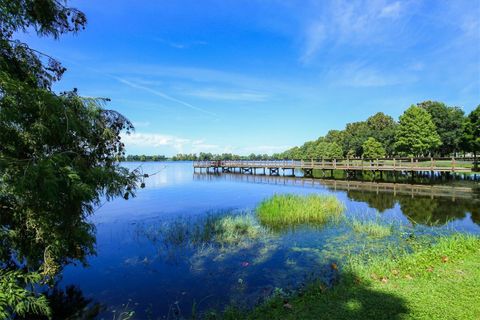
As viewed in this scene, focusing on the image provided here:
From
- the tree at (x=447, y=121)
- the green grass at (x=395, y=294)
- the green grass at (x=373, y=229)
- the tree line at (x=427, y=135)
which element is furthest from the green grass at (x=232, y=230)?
the tree at (x=447, y=121)

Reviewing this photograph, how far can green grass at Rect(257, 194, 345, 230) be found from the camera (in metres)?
14.4

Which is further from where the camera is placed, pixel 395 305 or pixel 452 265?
pixel 452 265

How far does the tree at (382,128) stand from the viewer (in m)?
66.9

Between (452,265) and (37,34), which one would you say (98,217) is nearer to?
(37,34)

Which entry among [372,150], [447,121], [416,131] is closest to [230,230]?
[416,131]

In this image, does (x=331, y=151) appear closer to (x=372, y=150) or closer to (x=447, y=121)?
(x=372, y=150)

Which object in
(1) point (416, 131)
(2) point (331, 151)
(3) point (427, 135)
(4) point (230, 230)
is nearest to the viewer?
(4) point (230, 230)

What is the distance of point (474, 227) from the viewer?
1314 centimetres

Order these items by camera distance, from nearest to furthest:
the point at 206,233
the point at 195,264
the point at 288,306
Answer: the point at 288,306 < the point at 195,264 < the point at 206,233

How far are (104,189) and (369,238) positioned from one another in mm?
9976

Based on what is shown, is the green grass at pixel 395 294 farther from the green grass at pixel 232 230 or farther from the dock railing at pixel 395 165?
the dock railing at pixel 395 165

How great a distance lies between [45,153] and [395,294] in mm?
6719

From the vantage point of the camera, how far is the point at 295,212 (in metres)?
15.1

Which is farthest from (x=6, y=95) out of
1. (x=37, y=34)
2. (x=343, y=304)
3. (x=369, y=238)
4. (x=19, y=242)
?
(x=369, y=238)
